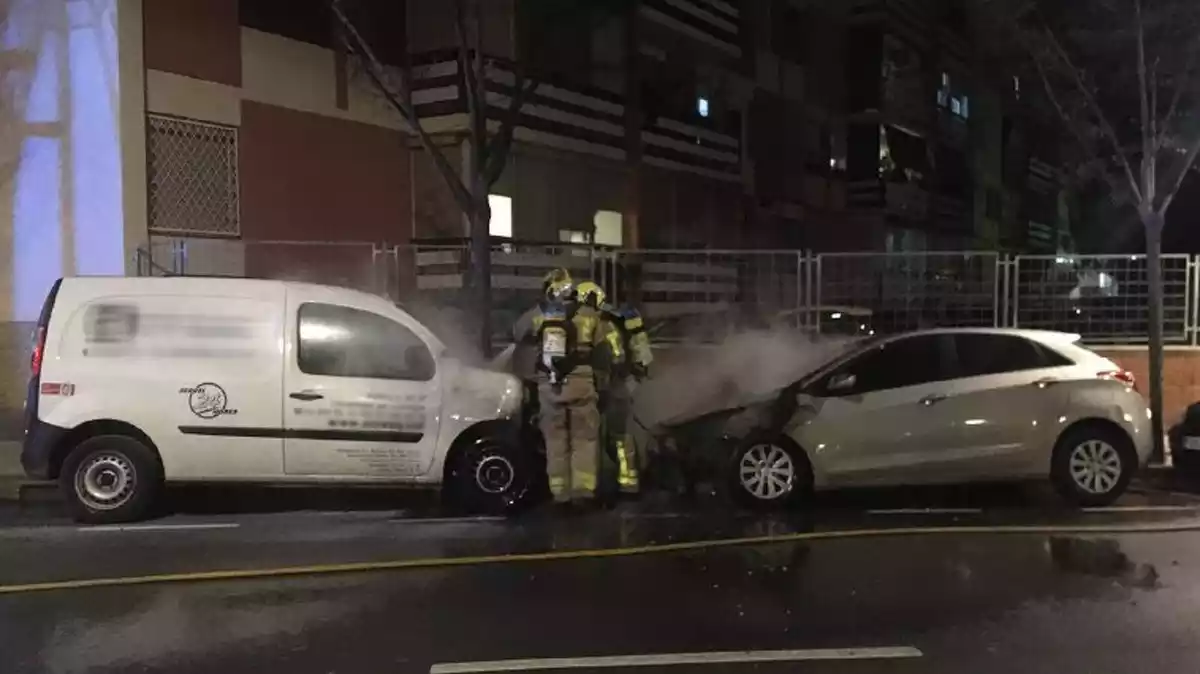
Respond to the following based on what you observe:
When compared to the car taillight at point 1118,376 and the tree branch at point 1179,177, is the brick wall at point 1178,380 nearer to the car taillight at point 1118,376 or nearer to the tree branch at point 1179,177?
the tree branch at point 1179,177

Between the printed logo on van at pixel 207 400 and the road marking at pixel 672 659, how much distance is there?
13.0 feet

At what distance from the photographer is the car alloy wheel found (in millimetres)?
8656

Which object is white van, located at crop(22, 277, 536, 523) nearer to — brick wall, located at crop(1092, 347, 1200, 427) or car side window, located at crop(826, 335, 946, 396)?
car side window, located at crop(826, 335, 946, 396)

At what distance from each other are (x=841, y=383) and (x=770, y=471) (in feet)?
3.14

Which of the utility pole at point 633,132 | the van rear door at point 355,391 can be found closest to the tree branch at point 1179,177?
the van rear door at point 355,391

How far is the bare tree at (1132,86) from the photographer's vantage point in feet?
36.3

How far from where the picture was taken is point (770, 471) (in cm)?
866

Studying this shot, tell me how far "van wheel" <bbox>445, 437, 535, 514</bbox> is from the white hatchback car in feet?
5.77

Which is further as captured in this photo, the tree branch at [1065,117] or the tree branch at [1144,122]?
the tree branch at [1065,117]

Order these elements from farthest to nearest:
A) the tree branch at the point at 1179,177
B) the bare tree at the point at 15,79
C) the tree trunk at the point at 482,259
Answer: the bare tree at the point at 15,79 < the tree trunk at the point at 482,259 < the tree branch at the point at 1179,177

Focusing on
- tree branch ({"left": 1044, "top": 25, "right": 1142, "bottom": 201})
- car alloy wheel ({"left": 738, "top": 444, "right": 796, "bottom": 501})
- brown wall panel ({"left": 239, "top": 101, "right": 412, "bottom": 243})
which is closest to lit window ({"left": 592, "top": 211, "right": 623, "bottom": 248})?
brown wall panel ({"left": 239, "top": 101, "right": 412, "bottom": 243})

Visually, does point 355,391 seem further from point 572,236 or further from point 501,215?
point 572,236

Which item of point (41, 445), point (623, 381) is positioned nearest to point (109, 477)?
point (41, 445)

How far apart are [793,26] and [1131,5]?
1652 cm
